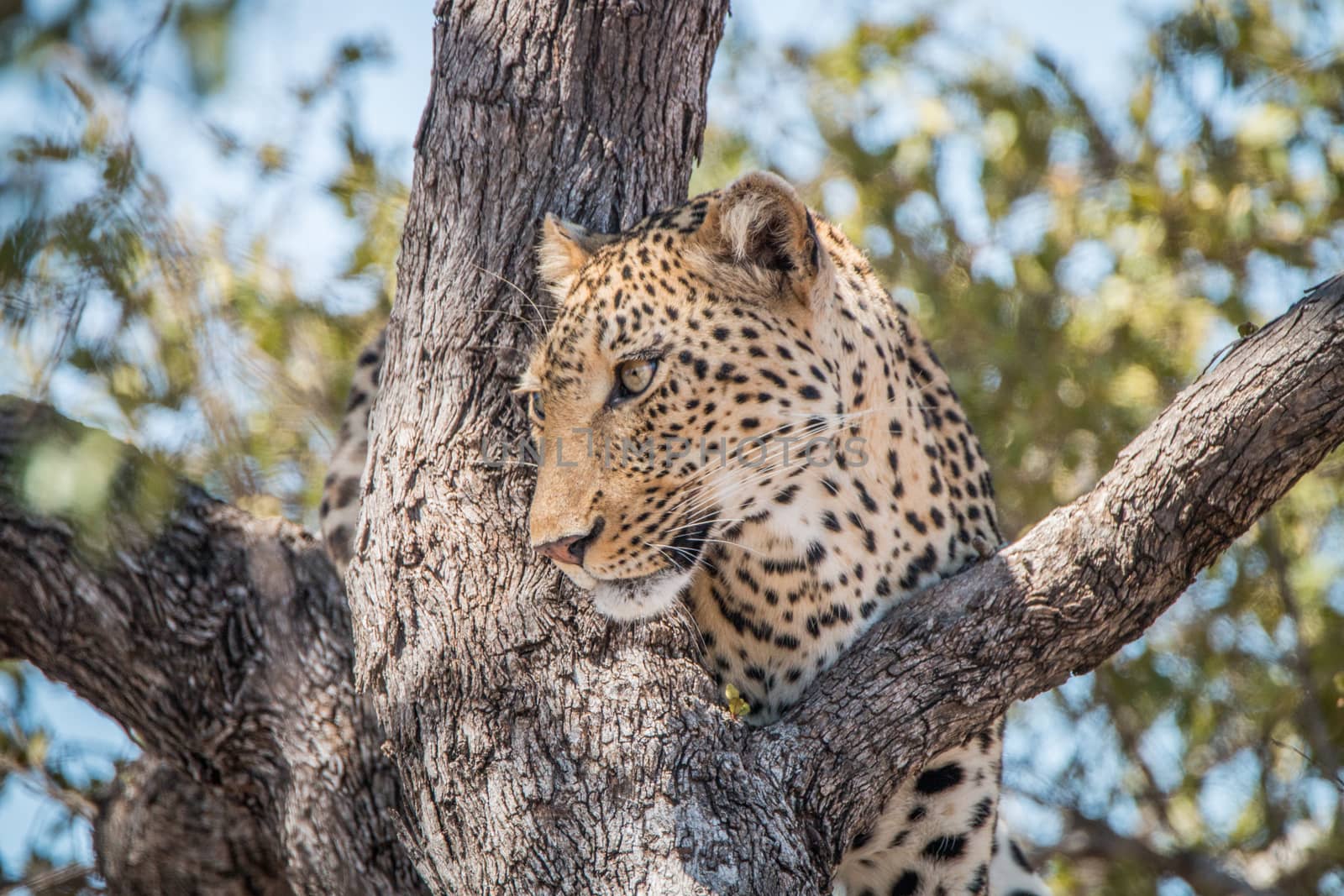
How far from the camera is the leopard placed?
4.23 m

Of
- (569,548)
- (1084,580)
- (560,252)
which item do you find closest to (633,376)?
(560,252)

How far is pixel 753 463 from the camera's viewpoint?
4.33 meters

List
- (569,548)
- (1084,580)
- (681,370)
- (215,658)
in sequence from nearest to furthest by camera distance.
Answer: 1. (1084,580)
2. (569,548)
3. (681,370)
4. (215,658)

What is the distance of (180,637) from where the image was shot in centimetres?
477

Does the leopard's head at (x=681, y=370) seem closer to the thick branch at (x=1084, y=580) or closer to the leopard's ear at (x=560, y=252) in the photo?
the leopard's ear at (x=560, y=252)

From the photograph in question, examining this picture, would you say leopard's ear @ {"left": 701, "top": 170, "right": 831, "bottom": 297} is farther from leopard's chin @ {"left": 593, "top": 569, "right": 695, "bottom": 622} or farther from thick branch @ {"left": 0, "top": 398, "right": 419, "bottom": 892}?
thick branch @ {"left": 0, "top": 398, "right": 419, "bottom": 892}

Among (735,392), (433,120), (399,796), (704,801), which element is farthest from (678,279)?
(399,796)

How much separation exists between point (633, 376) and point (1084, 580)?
1535 mm

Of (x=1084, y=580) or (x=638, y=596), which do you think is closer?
(x=1084, y=580)

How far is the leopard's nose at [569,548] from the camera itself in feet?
13.0

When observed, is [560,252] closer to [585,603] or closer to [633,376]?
[633,376]

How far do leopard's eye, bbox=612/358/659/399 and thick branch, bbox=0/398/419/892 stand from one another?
1508 mm

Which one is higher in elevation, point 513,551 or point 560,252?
point 560,252

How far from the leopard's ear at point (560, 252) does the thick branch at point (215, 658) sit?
4.99 ft
